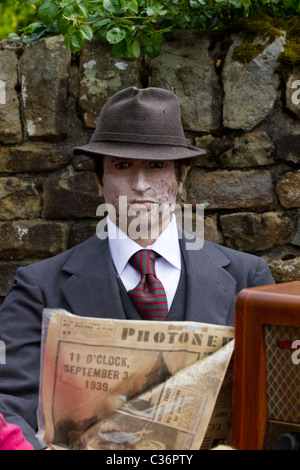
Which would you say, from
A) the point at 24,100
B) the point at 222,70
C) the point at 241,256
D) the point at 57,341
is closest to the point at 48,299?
the point at 57,341

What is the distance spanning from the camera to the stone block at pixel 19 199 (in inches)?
94.3

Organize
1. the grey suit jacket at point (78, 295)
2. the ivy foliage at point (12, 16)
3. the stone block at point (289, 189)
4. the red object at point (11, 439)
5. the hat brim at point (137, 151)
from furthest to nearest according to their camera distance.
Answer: the ivy foliage at point (12, 16)
the stone block at point (289, 189)
the hat brim at point (137, 151)
the grey suit jacket at point (78, 295)
the red object at point (11, 439)

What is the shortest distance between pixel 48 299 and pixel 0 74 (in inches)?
46.4

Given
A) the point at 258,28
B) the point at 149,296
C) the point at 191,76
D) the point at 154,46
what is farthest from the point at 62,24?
the point at 149,296

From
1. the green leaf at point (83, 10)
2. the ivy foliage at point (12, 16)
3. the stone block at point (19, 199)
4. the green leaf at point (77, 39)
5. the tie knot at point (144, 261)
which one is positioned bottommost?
the tie knot at point (144, 261)

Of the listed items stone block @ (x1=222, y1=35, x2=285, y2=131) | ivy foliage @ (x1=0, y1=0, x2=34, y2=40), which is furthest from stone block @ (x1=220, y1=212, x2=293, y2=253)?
ivy foliage @ (x1=0, y1=0, x2=34, y2=40)

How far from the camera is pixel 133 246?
1702 mm

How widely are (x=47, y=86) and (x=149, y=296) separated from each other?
3.78ft

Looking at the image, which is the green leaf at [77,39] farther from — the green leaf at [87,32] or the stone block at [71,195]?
the stone block at [71,195]

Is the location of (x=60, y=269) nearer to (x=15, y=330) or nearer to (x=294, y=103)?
(x=15, y=330)

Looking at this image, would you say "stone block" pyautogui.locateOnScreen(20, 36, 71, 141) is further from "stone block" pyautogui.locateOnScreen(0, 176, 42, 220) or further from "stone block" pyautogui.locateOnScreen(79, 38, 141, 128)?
"stone block" pyautogui.locateOnScreen(0, 176, 42, 220)

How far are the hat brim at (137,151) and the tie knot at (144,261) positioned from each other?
0.93 feet

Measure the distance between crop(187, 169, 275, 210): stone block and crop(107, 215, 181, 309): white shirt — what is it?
63 centimetres
